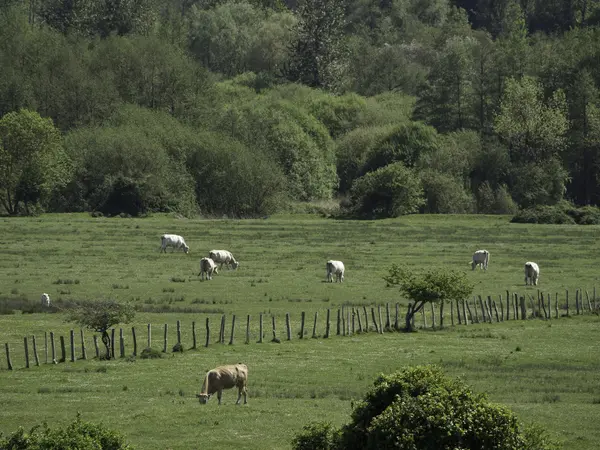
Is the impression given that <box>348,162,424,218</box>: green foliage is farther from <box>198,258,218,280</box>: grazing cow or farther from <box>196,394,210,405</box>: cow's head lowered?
<box>196,394,210,405</box>: cow's head lowered

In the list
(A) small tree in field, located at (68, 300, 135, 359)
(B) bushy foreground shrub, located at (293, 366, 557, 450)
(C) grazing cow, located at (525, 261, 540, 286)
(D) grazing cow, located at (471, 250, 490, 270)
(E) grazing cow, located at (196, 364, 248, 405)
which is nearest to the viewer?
(B) bushy foreground shrub, located at (293, 366, 557, 450)

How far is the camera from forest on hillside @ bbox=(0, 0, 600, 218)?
377ft

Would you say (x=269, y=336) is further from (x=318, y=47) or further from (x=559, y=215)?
(x=318, y=47)

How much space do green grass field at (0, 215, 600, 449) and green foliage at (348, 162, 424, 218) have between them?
18.8m

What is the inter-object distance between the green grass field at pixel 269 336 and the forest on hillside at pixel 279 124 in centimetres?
2535

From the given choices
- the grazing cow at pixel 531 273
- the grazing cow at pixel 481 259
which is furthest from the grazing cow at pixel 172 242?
the grazing cow at pixel 531 273

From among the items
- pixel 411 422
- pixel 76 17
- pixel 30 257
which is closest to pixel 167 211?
pixel 30 257

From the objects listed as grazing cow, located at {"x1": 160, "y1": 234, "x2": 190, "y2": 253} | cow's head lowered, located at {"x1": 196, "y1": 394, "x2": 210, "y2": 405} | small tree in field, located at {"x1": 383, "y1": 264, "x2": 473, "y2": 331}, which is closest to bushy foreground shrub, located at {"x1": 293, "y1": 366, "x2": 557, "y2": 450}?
cow's head lowered, located at {"x1": 196, "y1": 394, "x2": 210, "y2": 405}

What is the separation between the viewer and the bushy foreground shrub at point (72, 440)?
20672mm

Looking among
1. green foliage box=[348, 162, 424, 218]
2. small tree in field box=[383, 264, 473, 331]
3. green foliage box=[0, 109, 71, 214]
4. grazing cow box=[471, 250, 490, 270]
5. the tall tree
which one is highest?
the tall tree

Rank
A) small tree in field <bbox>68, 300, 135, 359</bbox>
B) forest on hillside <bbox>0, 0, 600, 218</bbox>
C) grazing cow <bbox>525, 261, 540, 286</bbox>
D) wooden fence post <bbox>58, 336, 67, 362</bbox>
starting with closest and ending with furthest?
wooden fence post <bbox>58, 336, 67, 362</bbox> < small tree in field <bbox>68, 300, 135, 359</bbox> < grazing cow <bbox>525, 261, 540, 286</bbox> < forest on hillside <bbox>0, 0, 600, 218</bbox>

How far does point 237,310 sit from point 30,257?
22862mm

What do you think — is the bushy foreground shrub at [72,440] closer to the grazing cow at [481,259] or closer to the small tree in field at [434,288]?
the small tree in field at [434,288]

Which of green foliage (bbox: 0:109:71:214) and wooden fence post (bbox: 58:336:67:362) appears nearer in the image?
wooden fence post (bbox: 58:336:67:362)
